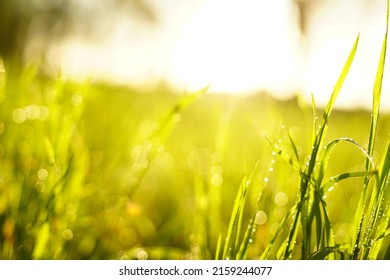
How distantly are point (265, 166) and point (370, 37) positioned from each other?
28 cm

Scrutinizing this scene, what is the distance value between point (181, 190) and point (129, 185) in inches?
8.4

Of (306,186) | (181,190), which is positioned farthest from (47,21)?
(306,186)

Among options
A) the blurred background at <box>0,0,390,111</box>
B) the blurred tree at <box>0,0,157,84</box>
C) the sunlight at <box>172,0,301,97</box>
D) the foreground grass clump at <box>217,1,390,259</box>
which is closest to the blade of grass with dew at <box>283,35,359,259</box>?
the foreground grass clump at <box>217,1,390,259</box>

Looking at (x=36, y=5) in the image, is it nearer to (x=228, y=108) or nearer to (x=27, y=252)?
(x=228, y=108)

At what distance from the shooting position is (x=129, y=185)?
0.79 meters

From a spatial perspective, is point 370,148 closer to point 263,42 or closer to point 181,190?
point 263,42

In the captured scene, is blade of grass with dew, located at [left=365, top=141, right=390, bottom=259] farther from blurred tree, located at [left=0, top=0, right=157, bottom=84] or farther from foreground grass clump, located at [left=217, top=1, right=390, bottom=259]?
blurred tree, located at [left=0, top=0, right=157, bottom=84]

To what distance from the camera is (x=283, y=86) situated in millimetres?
917

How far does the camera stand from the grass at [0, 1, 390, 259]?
1.64ft

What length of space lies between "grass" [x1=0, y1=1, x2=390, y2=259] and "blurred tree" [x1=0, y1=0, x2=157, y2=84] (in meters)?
0.15

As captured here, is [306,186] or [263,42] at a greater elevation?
[263,42]
